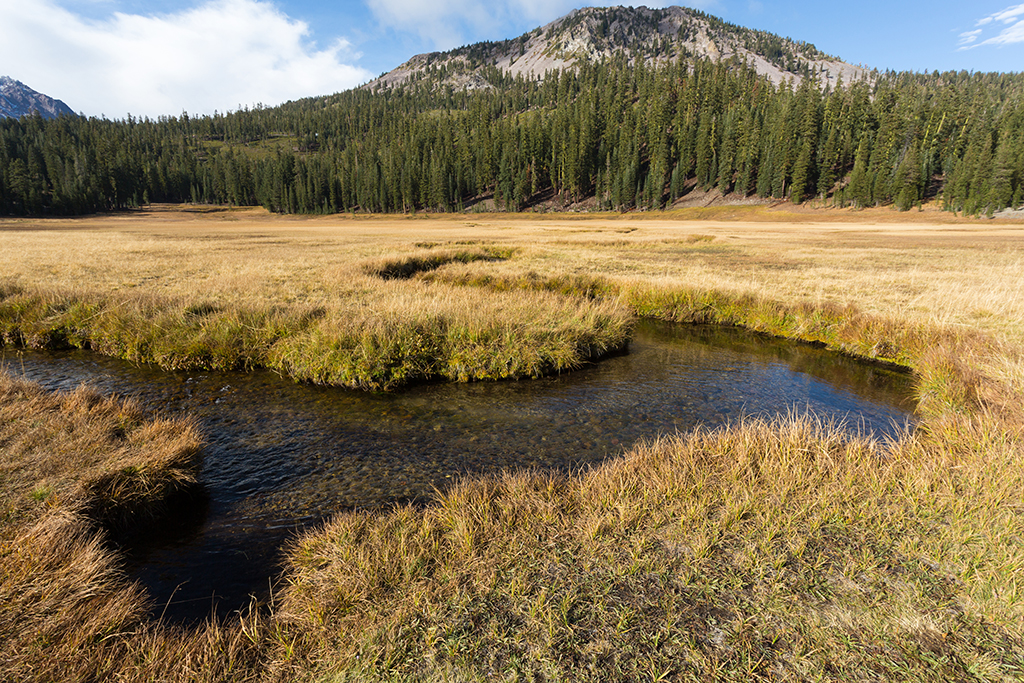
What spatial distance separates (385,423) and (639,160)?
464 feet

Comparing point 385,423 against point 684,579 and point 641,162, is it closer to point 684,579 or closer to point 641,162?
point 684,579

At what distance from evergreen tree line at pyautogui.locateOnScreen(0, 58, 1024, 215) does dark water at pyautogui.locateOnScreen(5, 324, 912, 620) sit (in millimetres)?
104209

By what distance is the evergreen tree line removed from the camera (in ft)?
328

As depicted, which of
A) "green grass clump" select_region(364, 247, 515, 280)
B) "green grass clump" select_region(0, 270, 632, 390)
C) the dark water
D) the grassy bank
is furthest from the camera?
"green grass clump" select_region(364, 247, 515, 280)

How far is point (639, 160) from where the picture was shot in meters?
134

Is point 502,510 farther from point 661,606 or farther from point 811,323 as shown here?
point 811,323

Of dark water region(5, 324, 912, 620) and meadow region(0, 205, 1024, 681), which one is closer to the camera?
meadow region(0, 205, 1024, 681)

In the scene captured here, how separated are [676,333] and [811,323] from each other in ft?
16.1

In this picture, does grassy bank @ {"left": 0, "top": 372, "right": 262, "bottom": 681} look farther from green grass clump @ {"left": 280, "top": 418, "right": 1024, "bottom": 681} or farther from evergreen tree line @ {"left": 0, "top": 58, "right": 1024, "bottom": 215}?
evergreen tree line @ {"left": 0, "top": 58, "right": 1024, "bottom": 215}

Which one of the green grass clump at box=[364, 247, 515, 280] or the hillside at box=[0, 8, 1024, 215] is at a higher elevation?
the hillside at box=[0, 8, 1024, 215]

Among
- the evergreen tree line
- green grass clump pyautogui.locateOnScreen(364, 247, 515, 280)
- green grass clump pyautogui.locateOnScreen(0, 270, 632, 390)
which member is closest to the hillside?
the evergreen tree line

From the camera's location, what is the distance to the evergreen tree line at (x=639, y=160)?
328 feet

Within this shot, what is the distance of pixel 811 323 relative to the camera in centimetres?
1767

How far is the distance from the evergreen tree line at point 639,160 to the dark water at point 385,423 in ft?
342
